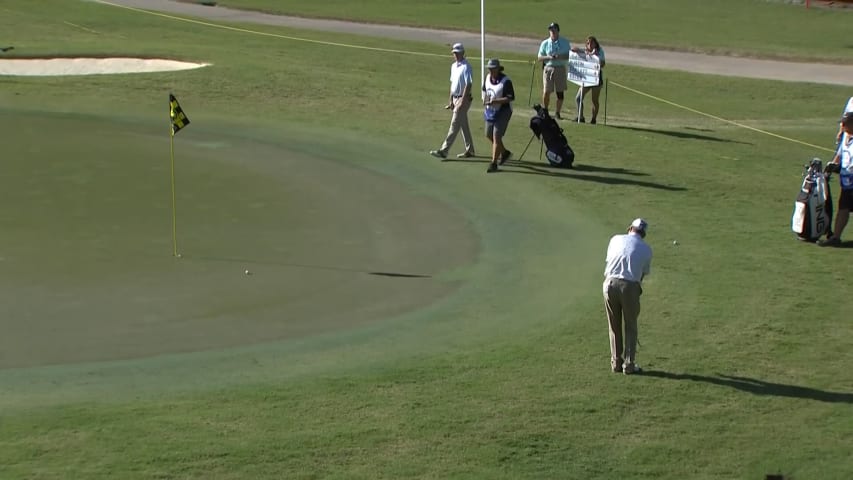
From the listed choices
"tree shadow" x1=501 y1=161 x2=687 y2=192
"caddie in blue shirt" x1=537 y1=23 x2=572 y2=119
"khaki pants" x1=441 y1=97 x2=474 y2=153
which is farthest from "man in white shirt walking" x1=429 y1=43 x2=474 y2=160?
"caddie in blue shirt" x1=537 y1=23 x2=572 y2=119

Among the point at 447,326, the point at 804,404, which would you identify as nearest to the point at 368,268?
the point at 447,326

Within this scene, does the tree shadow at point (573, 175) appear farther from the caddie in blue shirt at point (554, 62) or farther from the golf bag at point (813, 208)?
the caddie in blue shirt at point (554, 62)

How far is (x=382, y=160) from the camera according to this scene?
79.4 ft

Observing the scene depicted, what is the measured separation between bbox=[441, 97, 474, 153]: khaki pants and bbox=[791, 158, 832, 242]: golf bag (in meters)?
6.64

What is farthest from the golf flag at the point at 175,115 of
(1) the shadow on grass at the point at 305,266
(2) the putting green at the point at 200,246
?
(1) the shadow on grass at the point at 305,266

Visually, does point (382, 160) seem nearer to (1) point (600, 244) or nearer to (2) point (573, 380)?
(1) point (600, 244)

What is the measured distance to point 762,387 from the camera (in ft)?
44.8

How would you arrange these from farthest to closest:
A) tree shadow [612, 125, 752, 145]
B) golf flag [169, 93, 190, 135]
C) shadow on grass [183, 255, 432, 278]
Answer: tree shadow [612, 125, 752, 145], golf flag [169, 93, 190, 135], shadow on grass [183, 255, 432, 278]

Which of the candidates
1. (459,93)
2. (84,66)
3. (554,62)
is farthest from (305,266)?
(84,66)

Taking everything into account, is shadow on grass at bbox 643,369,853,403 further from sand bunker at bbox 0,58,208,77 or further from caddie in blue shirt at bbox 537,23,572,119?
sand bunker at bbox 0,58,208,77

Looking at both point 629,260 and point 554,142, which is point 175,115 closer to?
point 554,142

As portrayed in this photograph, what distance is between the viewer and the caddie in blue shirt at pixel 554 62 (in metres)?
26.9

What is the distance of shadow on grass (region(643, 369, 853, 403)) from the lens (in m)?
13.4

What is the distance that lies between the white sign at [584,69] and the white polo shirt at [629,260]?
13.3m
